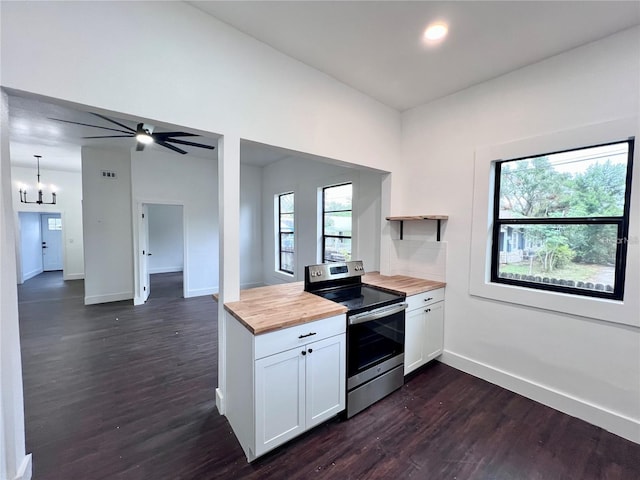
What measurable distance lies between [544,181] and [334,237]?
9.57ft

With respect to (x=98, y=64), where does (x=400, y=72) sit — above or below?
→ above

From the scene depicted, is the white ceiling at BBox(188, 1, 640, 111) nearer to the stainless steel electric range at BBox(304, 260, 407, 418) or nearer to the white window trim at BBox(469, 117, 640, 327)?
the white window trim at BBox(469, 117, 640, 327)

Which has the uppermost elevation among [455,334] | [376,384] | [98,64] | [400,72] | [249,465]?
[400,72]

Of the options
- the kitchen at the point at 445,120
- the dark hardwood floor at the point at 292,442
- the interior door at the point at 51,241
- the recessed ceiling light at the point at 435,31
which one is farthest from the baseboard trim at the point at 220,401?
the interior door at the point at 51,241

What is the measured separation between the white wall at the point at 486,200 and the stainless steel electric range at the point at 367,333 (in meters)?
0.87

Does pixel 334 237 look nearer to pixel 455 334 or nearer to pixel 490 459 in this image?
pixel 455 334

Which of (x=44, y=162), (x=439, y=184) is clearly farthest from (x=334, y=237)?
(x=44, y=162)

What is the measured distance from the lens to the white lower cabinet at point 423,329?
2.50 metres

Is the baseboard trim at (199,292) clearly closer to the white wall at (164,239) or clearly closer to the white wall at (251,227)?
the white wall at (251,227)

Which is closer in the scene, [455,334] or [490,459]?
[490,459]

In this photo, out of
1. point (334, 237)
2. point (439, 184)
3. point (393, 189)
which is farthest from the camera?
point (334, 237)

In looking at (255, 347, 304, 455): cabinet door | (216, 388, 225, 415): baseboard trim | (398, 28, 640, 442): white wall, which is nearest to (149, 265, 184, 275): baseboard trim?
(216, 388, 225, 415): baseboard trim

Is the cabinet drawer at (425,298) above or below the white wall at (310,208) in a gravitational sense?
below

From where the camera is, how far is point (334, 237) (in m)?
4.59
